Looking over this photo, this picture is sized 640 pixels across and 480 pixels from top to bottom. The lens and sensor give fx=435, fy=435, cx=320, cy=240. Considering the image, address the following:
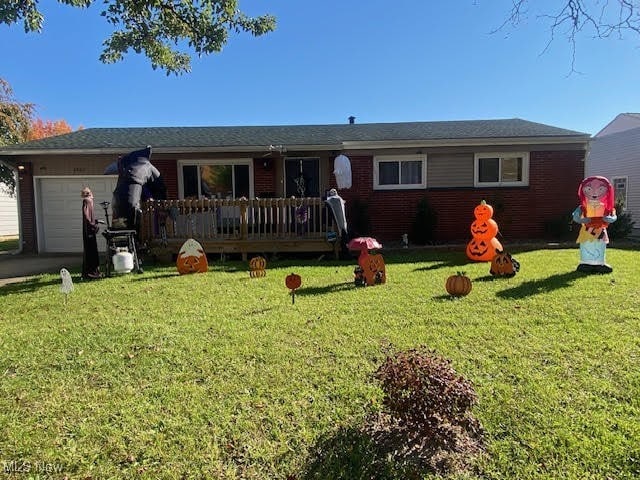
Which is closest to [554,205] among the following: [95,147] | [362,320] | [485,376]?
[362,320]

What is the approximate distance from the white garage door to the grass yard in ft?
20.9

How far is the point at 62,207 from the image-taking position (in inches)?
488

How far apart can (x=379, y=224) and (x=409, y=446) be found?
32.7ft

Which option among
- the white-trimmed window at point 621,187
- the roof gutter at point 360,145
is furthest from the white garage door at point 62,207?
the white-trimmed window at point 621,187

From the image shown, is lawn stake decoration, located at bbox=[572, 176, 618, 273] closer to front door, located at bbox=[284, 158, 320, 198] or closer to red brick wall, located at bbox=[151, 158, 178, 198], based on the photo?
front door, located at bbox=[284, 158, 320, 198]

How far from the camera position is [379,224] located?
12.3 m

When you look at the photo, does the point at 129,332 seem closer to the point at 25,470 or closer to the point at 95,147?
the point at 25,470

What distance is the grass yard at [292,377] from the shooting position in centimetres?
258

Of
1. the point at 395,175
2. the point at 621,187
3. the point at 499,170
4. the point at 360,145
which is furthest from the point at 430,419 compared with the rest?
the point at 621,187

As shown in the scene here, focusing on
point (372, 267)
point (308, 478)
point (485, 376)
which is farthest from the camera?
point (372, 267)

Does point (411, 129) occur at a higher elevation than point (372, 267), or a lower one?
higher

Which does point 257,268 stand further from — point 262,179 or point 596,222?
point 596,222

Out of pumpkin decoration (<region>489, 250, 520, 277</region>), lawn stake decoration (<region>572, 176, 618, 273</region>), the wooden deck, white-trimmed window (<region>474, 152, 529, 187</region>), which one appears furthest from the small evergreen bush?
white-trimmed window (<region>474, 152, 529, 187</region>)

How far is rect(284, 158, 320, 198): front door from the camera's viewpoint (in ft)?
42.4
